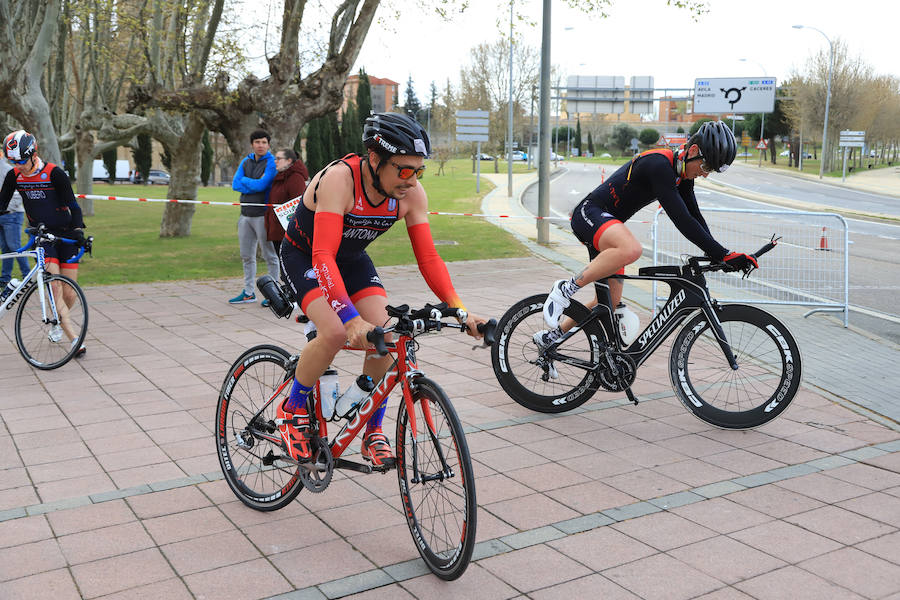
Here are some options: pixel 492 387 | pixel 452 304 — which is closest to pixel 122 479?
pixel 452 304

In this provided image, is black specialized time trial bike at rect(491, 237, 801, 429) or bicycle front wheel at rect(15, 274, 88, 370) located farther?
bicycle front wheel at rect(15, 274, 88, 370)

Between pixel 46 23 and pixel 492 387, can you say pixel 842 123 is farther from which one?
pixel 492 387

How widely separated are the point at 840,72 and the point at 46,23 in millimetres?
66116

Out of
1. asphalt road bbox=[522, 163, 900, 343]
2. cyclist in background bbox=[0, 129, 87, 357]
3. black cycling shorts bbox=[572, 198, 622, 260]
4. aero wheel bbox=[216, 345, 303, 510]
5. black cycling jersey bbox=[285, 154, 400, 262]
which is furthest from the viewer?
asphalt road bbox=[522, 163, 900, 343]

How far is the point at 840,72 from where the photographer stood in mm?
67438

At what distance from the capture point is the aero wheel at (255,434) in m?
4.10

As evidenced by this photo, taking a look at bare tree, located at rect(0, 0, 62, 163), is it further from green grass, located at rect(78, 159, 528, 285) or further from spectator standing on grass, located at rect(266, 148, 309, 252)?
spectator standing on grass, located at rect(266, 148, 309, 252)

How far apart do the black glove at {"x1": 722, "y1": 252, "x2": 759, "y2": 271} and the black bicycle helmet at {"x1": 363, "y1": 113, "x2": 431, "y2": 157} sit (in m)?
2.66

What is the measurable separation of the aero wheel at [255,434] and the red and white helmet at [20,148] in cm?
422

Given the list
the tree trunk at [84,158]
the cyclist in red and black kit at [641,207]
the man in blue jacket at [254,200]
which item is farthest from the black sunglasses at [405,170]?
the tree trunk at [84,158]

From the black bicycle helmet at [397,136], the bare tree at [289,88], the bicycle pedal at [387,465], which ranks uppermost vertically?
the bare tree at [289,88]

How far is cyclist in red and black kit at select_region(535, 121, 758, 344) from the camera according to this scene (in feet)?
17.8

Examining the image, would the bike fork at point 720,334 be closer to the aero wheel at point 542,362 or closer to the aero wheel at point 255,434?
the aero wheel at point 542,362

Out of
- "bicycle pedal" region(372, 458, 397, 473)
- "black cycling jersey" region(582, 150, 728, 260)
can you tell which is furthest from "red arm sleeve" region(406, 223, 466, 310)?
"black cycling jersey" region(582, 150, 728, 260)
